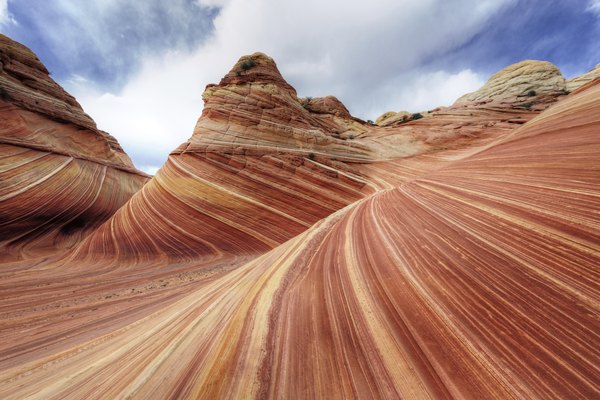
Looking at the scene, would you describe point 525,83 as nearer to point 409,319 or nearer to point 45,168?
point 409,319

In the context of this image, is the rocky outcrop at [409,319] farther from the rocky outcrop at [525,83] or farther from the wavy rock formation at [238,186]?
the rocky outcrop at [525,83]

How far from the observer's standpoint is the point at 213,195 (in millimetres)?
6098

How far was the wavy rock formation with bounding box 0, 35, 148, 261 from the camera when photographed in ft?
23.2

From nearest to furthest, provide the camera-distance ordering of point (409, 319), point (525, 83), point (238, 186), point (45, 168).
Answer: point (409, 319), point (238, 186), point (45, 168), point (525, 83)

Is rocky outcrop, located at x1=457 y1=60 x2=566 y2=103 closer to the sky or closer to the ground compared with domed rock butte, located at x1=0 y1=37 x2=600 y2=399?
closer to the sky

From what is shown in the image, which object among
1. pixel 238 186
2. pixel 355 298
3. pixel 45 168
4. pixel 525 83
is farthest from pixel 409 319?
pixel 525 83

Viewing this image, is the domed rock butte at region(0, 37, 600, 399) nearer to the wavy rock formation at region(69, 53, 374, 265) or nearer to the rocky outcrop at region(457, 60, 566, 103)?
the wavy rock formation at region(69, 53, 374, 265)

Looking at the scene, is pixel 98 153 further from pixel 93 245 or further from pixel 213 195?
pixel 213 195

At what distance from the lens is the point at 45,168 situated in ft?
27.6

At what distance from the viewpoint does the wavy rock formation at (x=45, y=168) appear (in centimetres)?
707

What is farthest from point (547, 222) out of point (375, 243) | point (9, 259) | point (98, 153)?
point (98, 153)

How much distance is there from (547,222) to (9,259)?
10493 millimetres

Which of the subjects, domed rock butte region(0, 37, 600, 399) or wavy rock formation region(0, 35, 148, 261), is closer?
domed rock butte region(0, 37, 600, 399)

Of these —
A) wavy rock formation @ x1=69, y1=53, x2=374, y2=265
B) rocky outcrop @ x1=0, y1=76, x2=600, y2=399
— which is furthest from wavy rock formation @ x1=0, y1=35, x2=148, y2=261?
rocky outcrop @ x1=0, y1=76, x2=600, y2=399
